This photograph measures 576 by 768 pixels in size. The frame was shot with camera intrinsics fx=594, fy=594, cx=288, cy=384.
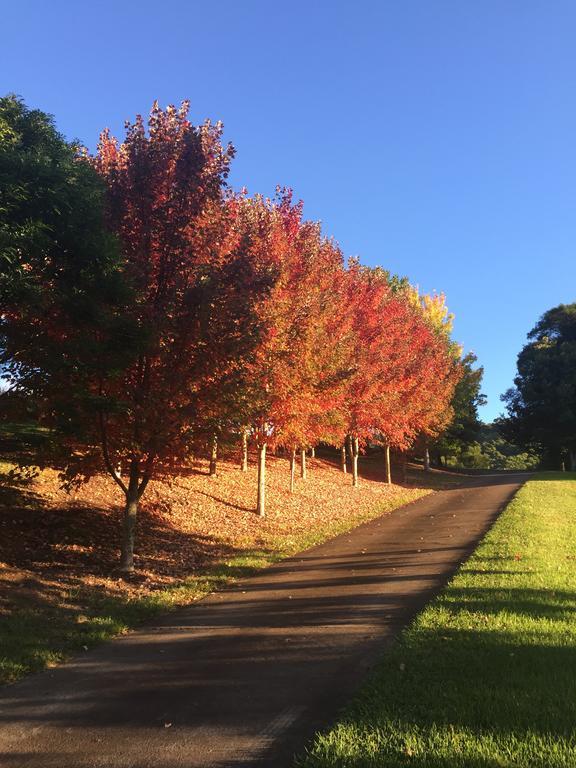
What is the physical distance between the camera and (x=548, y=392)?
44.2 meters

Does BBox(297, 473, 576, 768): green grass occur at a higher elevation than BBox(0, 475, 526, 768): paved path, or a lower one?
higher

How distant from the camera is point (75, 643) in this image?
6297 mm

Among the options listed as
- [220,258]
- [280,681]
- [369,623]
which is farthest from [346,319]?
[280,681]

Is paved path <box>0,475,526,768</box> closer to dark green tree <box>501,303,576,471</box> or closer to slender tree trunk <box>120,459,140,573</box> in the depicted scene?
slender tree trunk <box>120,459,140,573</box>

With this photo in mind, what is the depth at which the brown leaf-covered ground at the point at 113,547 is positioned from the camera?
6.84m

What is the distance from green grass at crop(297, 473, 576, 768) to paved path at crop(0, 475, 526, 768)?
34 centimetres

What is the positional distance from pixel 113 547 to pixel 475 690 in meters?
8.12

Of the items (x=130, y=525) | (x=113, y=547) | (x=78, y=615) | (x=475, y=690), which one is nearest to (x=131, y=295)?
(x=130, y=525)

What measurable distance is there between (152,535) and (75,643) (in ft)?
20.2

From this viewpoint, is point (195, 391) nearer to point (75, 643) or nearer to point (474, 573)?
point (75, 643)

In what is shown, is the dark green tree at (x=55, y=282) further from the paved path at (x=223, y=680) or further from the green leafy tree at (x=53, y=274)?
the paved path at (x=223, y=680)

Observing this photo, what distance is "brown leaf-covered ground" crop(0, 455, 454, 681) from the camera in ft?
22.4

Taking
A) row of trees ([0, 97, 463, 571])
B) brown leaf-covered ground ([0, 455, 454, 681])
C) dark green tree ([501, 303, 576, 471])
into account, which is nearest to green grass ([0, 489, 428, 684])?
brown leaf-covered ground ([0, 455, 454, 681])

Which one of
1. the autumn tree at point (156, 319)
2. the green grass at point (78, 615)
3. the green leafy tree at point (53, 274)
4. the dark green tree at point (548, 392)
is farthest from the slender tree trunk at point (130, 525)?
the dark green tree at point (548, 392)
